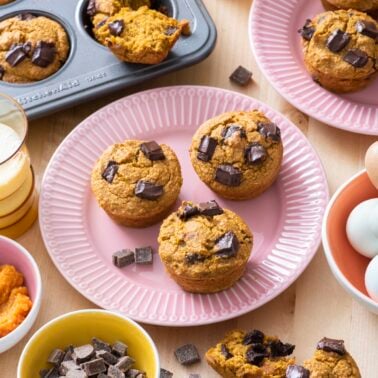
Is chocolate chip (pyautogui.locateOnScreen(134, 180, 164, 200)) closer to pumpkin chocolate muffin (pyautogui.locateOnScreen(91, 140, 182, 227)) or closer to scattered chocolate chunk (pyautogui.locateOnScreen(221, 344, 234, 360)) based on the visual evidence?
pumpkin chocolate muffin (pyautogui.locateOnScreen(91, 140, 182, 227))

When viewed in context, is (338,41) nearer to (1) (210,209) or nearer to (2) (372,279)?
(1) (210,209)

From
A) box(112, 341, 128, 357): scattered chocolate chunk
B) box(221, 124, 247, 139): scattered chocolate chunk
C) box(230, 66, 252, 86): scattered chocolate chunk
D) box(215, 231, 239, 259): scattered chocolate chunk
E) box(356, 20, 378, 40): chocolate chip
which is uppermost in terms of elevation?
box(356, 20, 378, 40): chocolate chip

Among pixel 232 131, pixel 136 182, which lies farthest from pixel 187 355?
pixel 232 131

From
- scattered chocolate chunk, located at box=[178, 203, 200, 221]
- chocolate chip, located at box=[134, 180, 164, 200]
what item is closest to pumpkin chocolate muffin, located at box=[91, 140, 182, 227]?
chocolate chip, located at box=[134, 180, 164, 200]

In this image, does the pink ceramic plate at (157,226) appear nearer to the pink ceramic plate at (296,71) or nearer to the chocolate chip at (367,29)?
the pink ceramic plate at (296,71)

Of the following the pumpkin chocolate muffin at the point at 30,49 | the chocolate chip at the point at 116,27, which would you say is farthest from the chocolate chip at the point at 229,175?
the pumpkin chocolate muffin at the point at 30,49

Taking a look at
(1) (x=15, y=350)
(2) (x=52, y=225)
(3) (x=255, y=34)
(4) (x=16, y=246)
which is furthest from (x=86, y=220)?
(3) (x=255, y=34)
